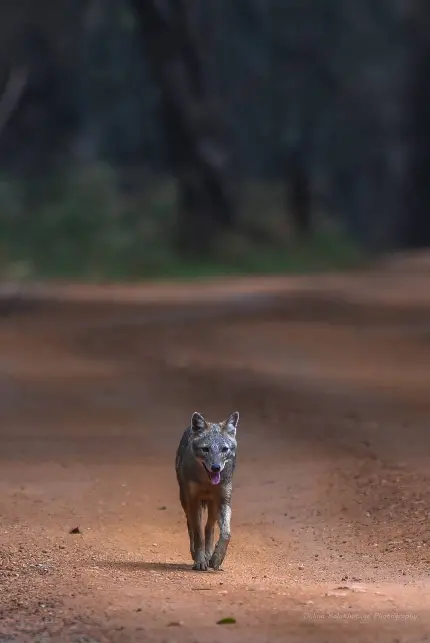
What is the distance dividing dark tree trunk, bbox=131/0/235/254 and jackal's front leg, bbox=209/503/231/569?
2625 centimetres

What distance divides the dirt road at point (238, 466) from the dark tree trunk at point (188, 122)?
1200 cm

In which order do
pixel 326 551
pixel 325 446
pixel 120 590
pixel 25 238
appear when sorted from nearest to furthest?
pixel 120 590 < pixel 326 551 < pixel 325 446 < pixel 25 238

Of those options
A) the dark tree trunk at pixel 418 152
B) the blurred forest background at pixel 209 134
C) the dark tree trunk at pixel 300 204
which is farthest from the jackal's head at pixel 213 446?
the dark tree trunk at pixel 418 152

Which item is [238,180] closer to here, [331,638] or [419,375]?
[419,375]

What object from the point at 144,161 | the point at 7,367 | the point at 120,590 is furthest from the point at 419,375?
the point at 144,161

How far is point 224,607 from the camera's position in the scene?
22.1 ft

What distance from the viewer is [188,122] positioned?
119 feet

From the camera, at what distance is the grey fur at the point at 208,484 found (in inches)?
329

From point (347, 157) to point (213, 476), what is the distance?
49.9 metres

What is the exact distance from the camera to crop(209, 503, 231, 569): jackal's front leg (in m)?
8.35

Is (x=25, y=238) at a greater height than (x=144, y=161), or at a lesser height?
greater

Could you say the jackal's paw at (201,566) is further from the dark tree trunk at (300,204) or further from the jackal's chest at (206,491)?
the dark tree trunk at (300,204)

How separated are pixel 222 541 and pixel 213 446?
0.54 metres

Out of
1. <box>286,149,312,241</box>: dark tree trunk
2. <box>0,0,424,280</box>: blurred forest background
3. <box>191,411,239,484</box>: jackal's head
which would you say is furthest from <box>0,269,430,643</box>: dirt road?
<box>286,149,312,241</box>: dark tree trunk
